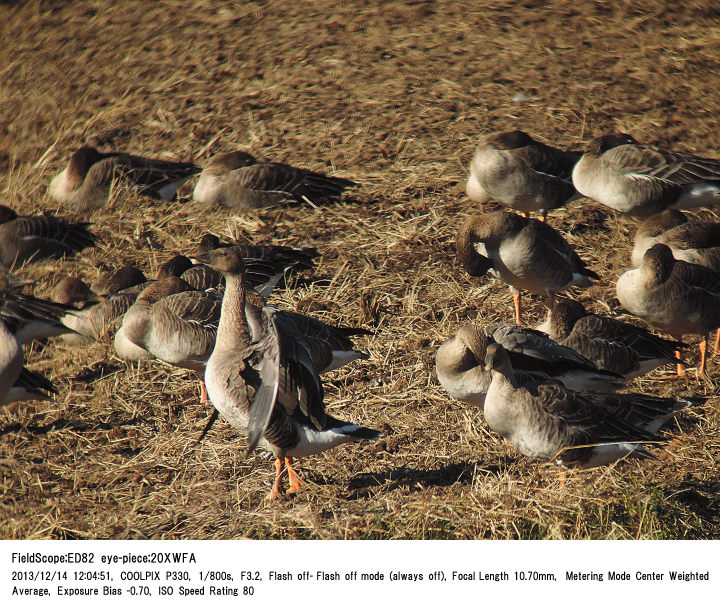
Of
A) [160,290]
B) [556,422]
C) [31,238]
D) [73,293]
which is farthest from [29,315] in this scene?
[556,422]

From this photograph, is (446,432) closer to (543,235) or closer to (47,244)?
(543,235)

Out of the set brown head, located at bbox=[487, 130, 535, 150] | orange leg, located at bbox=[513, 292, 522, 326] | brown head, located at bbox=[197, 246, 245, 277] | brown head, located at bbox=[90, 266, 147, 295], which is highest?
brown head, located at bbox=[197, 246, 245, 277]

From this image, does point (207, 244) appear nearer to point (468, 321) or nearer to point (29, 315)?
point (29, 315)

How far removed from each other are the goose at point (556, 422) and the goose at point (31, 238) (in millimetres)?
5800

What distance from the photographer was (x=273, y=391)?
5094 millimetres

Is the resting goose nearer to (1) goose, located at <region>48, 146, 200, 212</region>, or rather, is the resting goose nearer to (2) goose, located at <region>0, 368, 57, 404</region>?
(2) goose, located at <region>0, 368, 57, 404</region>

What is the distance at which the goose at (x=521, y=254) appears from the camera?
7.46 m

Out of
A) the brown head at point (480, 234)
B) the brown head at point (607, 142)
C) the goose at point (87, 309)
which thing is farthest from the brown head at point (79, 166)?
the brown head at point (607, 142)

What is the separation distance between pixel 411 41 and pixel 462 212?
4.84 meters

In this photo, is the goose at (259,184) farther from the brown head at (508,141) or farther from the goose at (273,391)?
the goose at (273,391)

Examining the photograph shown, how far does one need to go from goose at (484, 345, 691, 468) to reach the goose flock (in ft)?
0.03

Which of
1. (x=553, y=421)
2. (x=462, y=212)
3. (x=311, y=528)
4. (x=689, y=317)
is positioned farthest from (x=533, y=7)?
(x=311, y=528)

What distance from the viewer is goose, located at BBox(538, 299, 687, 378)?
659 centimetres

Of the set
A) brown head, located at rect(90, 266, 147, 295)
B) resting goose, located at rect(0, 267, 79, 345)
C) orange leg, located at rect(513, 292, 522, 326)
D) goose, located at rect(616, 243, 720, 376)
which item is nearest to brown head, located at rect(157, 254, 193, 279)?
brown head, located at rect(90, 266, 147, 295)
